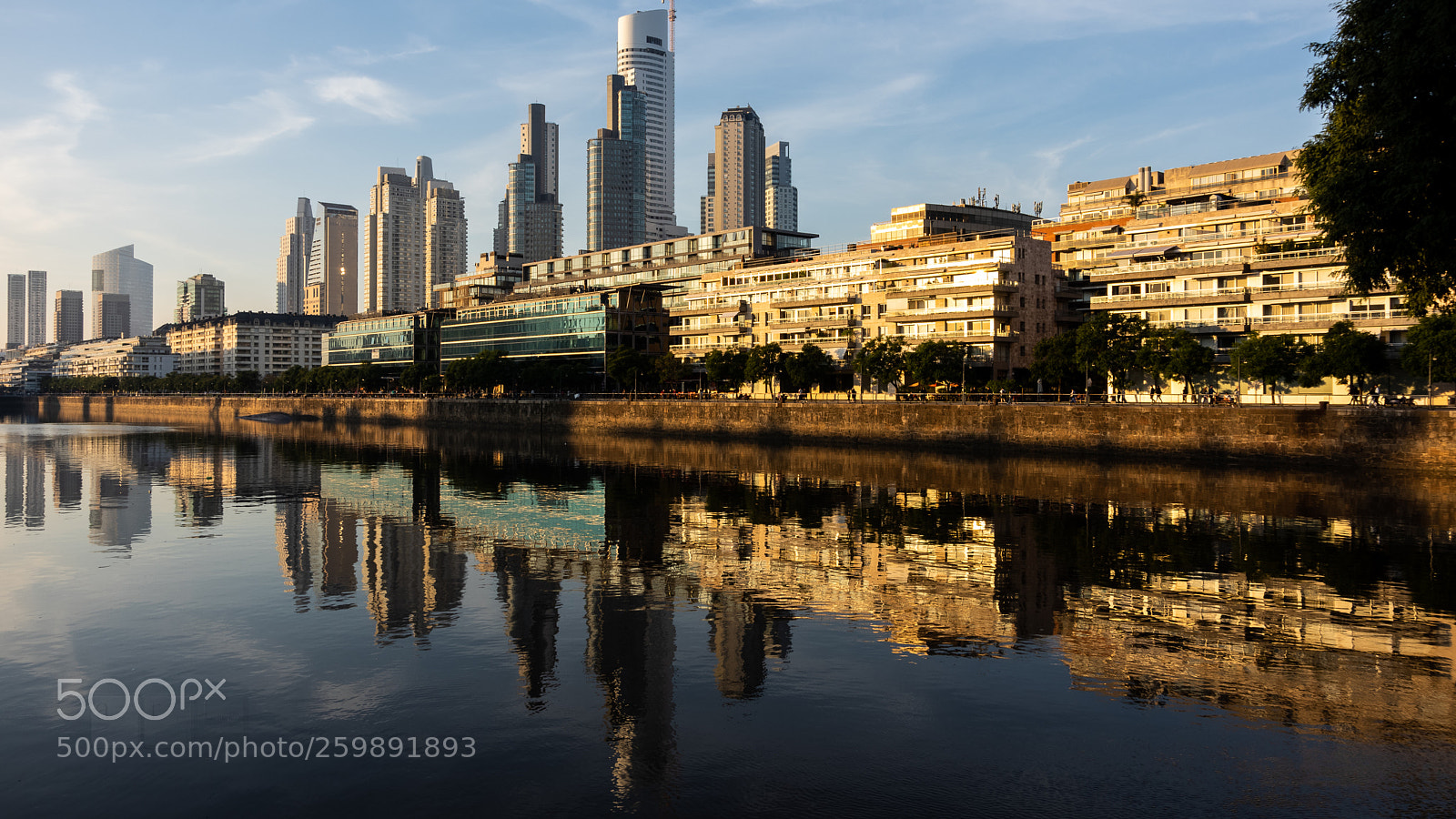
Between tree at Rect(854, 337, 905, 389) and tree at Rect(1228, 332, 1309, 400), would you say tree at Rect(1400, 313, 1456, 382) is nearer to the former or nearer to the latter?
tree at Rect(1228, 332, 1309, 400)

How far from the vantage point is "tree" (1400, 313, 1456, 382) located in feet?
236

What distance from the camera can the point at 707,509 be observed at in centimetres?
5128

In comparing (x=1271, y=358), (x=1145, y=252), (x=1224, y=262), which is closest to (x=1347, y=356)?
(x=1271, y=358)

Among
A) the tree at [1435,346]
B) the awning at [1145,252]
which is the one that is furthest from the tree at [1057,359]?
the tree at [1435,346]

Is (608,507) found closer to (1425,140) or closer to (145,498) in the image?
(145,498)

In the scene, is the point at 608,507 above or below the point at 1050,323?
below

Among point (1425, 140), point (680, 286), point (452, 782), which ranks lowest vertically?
point (452, 782)

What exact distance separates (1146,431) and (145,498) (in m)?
71.4

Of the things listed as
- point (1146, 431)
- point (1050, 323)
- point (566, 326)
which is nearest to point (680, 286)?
point (566, 326)

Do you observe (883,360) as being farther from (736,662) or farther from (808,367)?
(736,662)

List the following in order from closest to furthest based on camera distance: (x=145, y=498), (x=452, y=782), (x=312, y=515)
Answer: (x=452, y=782) → (x=312, y=515) → (x=145, y=498)

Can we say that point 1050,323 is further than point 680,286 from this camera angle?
No

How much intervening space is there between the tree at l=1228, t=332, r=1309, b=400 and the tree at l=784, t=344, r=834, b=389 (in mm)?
46467

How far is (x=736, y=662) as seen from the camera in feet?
73.7
